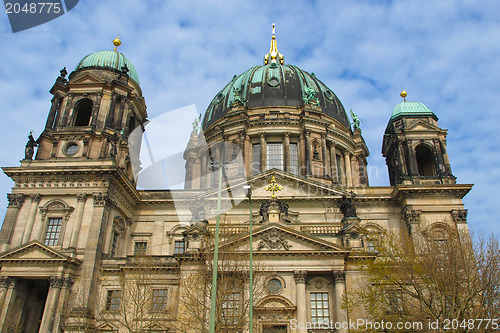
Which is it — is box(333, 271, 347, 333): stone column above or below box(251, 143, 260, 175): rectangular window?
below

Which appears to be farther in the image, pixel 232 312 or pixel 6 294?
pixel 6 294

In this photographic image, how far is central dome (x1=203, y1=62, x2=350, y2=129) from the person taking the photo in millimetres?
53406

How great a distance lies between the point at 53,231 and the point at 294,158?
85.8 feet

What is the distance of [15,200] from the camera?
33469 mm

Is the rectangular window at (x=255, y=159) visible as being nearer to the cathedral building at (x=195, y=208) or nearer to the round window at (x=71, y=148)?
the cathedral building at (x=195, y=208)

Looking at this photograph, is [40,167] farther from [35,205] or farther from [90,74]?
[90,74]

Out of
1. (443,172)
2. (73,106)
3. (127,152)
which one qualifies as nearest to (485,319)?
(443,172)

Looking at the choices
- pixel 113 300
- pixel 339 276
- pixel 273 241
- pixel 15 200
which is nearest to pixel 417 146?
pixel 339 276

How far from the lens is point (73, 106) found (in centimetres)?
3862

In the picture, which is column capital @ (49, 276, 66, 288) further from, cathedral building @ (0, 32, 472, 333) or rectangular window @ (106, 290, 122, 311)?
rectangular window @ (106, 290, 122, 311)

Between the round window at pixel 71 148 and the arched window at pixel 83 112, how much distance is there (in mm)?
4126

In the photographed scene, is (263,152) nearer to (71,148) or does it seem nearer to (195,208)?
(195,208)

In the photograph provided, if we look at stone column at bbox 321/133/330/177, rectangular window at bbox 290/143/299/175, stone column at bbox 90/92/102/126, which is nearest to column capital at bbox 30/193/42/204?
stone column at bbox 90/92/102/126

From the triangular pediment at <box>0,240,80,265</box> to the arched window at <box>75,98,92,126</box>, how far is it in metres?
13.4
